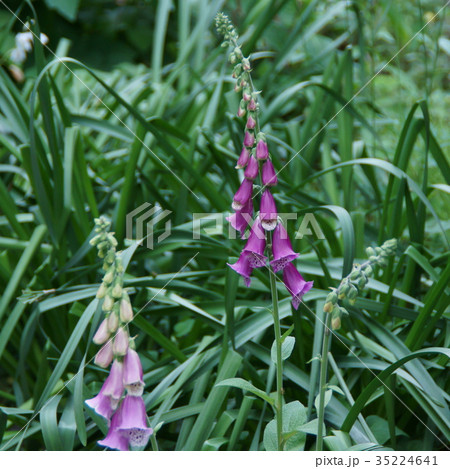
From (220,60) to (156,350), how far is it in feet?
6.21

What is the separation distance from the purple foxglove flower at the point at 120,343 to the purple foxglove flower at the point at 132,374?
0.7 inches

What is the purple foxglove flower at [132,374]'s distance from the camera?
0.95 metres

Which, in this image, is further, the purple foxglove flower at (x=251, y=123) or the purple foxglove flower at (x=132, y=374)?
the purple foxglove flower at (x=251, y=123)

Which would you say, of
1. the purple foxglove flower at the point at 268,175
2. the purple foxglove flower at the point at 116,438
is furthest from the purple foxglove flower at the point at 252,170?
the purple foxglove flower at the point at 116,438

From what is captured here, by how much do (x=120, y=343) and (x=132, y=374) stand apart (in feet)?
0.19

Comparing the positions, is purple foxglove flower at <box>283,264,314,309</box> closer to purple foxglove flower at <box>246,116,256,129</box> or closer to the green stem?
the green stem

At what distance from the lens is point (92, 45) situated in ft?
12.7

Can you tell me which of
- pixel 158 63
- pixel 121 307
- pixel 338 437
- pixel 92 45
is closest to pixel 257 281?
pixel 338 437

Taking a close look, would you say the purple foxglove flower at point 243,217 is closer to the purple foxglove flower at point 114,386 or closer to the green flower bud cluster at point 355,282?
the green flower bud cluster at point 355,282

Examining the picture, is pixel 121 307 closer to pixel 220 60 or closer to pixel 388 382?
pixel 388 382

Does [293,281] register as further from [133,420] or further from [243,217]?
[133,420]

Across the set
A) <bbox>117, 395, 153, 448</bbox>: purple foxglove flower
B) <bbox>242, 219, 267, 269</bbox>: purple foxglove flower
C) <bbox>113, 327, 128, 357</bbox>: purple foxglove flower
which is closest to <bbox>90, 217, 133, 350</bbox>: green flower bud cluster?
<bbox>113, 327, 128, 357</bbox>: purple foxglove flower

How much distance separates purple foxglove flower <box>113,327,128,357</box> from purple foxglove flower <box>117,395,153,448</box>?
0.09m

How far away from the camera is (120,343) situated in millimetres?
943
